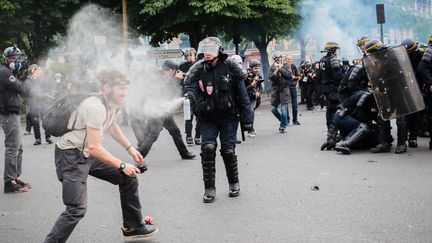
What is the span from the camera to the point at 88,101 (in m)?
4.96

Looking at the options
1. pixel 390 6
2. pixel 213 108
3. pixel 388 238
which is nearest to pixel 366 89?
pixel 213 108

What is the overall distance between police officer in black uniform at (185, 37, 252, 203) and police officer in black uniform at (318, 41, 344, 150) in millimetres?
4122

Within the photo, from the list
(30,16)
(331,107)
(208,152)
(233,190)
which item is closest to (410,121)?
(331,107)

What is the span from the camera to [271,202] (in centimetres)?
683

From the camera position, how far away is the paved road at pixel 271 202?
18.4ft

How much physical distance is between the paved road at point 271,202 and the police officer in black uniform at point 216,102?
36 centimetres

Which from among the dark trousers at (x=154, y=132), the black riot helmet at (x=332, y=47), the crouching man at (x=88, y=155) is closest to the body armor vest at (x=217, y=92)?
the crouching man at (x=88, y=155)

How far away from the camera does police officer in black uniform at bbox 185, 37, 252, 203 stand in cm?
711

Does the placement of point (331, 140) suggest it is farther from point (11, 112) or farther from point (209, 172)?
point (11, 112)

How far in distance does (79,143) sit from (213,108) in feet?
7.71

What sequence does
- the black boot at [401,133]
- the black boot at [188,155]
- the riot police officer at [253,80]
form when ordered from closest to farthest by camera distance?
the black boot at [401,133] → the black boot at [188,155] → the riot police officer at [253,80]

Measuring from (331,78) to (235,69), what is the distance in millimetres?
4651

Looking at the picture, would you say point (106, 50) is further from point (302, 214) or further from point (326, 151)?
point (302, 214)

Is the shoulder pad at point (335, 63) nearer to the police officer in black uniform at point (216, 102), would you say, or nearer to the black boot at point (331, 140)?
the black boot at point (331, 140)
